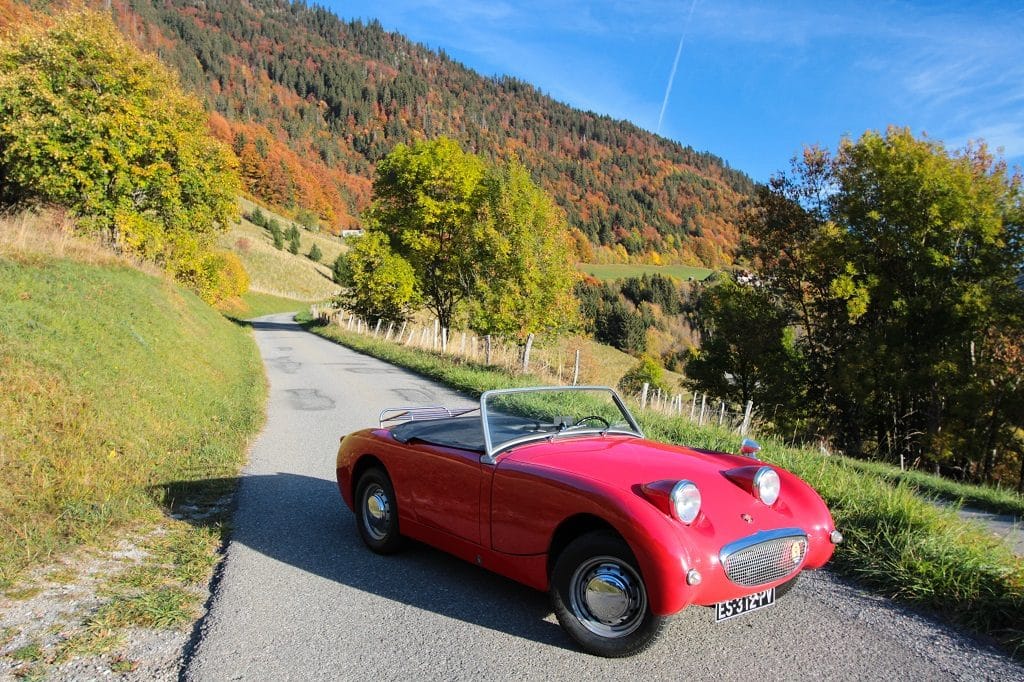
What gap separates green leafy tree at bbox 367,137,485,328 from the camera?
30078mm

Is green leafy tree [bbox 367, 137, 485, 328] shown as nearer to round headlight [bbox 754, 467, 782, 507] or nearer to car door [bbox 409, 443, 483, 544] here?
car door [bbox 409, 443, 483, 544]

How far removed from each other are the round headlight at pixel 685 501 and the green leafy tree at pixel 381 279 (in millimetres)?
27863

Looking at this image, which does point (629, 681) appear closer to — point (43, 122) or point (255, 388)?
point (255, 388)

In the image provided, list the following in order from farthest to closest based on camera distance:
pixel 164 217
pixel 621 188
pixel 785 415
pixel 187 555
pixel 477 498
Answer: pixel 621 188, pixel 164 217, pixel 785 415, pixel 187 555, pixel 477 498

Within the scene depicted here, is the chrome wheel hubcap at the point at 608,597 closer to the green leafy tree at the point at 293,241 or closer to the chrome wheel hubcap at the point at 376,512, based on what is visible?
the chrome wheel hubcap at the point at 376,512

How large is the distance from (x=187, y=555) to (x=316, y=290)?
267 feet

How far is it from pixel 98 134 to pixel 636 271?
110 meters

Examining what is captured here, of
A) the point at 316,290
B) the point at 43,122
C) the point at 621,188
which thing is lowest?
the point at 316,290

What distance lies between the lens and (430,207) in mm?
29734

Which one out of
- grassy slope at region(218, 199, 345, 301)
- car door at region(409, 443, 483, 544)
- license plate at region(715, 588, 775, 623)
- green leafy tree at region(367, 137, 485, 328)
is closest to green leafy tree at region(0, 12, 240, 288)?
green leafy tree at region(367, 137, 485, 328)

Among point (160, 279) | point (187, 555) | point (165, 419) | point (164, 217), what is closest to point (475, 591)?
point (187, 555)

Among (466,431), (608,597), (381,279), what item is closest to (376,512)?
(466,431)

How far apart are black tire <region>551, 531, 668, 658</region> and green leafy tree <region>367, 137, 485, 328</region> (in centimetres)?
2528

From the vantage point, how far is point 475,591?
4.23 metres
